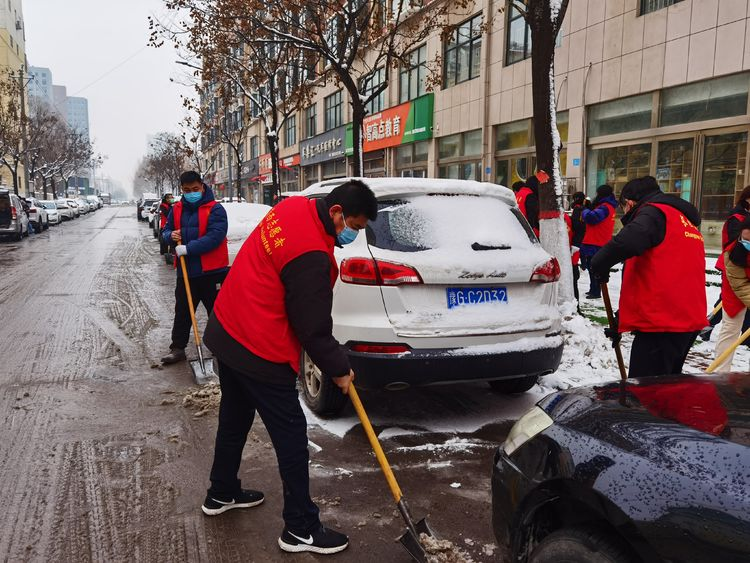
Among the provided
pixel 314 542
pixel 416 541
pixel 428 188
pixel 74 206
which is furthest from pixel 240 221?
pixel 74 206

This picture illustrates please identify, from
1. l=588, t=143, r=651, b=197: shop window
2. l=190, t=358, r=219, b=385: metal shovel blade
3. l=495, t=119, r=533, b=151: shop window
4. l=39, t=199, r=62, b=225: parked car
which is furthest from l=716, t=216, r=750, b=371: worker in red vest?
l=39, t=199, r=62, b=225: parked car

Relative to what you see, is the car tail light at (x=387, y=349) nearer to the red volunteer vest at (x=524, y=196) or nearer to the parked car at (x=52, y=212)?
the red volunteer vest at (x=524, y=196)

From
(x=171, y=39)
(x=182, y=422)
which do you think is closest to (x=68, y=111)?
(x=171, y=39)

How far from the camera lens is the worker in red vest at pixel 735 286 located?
16.1 ft

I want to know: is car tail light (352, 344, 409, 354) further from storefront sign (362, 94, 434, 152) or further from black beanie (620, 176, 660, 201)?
storefront sign (362, 94, 434, 152)

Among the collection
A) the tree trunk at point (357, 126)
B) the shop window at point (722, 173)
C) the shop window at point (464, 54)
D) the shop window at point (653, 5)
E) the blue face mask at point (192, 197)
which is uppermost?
the shop window at point (464, 54)

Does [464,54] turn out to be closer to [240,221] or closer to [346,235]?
[240,221]

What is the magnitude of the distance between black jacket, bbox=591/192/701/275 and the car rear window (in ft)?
2.52

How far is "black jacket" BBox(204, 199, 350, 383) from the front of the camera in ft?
8.50

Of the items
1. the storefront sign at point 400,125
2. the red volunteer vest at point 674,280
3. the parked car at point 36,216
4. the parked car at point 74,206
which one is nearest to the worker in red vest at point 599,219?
the red volunteer vest at point 674,280

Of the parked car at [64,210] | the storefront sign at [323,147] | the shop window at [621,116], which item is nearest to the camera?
the shop window at [621,116]

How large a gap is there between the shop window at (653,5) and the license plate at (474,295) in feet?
41.2

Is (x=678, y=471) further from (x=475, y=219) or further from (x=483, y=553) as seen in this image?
(x=475, y=219)

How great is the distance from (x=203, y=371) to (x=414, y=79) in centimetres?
2153
